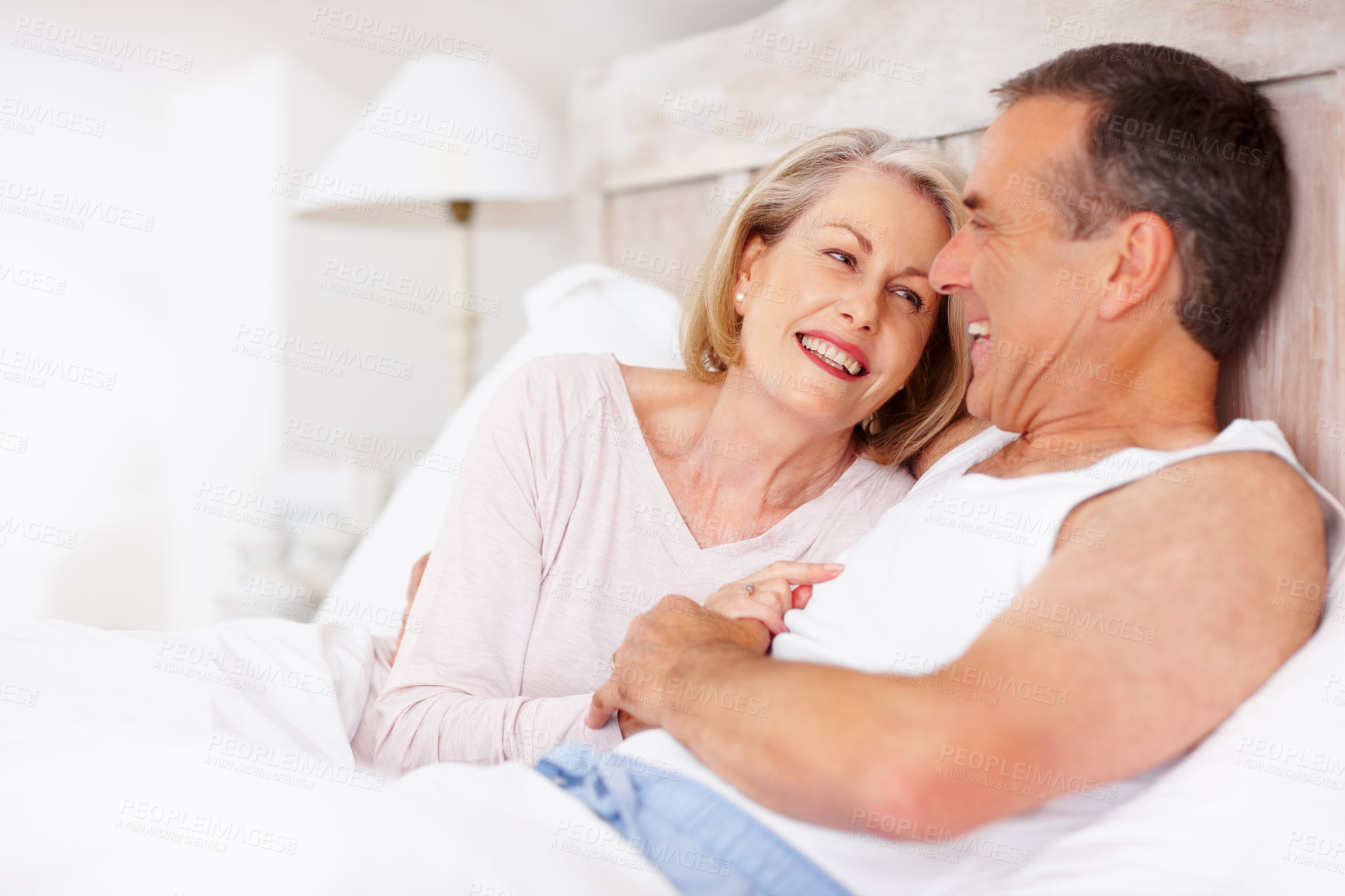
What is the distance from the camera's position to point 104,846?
723 millimetres

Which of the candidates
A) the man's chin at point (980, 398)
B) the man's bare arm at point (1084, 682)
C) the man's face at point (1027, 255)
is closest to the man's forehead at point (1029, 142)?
the man's face at point (1027, 255)

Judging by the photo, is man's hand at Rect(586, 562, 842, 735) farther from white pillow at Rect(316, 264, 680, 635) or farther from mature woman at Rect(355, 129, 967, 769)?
white pillow at Rect(316, 264, 680, 635)

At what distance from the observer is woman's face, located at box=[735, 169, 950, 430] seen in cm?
106

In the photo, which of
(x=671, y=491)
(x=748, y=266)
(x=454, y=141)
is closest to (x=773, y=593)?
(x=671, y=491)

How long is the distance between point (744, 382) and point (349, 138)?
3.97 feet

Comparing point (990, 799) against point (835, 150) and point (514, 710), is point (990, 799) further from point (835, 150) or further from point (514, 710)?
point (835, 150)

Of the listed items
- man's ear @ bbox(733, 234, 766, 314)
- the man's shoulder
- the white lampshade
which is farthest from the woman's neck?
the white lampshade

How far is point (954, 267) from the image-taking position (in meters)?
0.92

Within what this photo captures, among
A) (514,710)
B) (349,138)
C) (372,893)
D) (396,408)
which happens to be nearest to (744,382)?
(514,710)

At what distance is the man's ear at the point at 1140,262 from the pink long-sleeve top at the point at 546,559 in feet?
1.32

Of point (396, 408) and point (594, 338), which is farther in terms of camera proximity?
point (396, 408)

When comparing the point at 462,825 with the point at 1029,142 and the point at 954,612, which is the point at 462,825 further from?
the point at 1029,142

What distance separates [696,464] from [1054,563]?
0.53 m

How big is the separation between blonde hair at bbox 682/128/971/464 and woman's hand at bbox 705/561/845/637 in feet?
0.90
